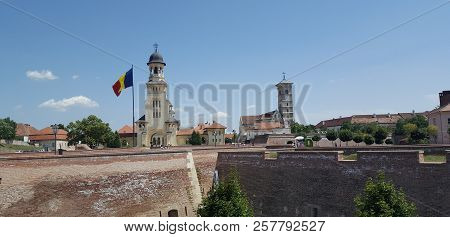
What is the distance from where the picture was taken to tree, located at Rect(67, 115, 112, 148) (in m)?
51.3

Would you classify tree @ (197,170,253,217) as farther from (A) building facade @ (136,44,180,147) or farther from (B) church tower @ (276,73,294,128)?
(B) church tower @ (276,73,294,128)

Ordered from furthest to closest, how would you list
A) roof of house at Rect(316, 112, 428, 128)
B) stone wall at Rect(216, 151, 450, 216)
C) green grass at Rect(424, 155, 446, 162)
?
roof of house at Rect(316, 112, 428, 128)
green grass at Rect(424, 155, 446, 162)
stone wall at Rect(216, 151, 450, 216)

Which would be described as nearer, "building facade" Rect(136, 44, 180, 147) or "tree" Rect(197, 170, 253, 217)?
"tree" Rect(197, 170, 253, 217)

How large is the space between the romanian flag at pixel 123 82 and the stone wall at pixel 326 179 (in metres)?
9.43

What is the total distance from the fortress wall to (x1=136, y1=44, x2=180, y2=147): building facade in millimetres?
39594

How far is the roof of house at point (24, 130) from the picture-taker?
3221 inches

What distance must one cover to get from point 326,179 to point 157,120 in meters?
46.6

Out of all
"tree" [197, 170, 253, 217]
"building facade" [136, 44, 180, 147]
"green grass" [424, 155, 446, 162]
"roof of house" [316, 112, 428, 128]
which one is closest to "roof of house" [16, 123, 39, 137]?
"building facade" [136, 44, 180, 147]

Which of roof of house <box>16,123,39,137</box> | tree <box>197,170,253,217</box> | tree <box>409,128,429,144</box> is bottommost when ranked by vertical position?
tree <box>197,170,253,217</box>

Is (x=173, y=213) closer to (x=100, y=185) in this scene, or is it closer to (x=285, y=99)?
(x=100, y=185)

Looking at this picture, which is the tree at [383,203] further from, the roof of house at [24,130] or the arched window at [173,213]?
the roof of house at [24,130]

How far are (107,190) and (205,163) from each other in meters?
5.99
